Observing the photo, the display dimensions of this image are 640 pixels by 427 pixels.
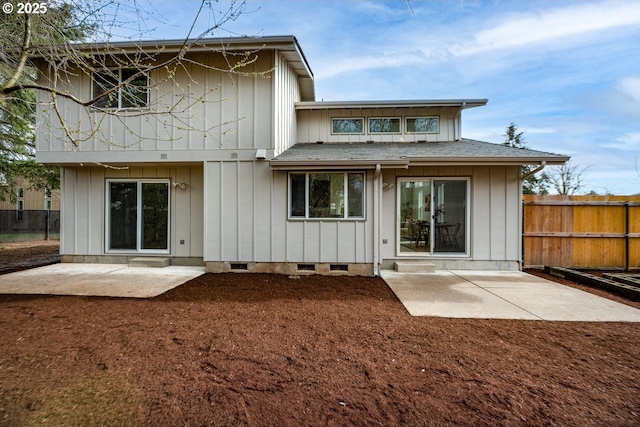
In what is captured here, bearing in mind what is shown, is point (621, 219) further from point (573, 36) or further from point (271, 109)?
point (271, 109)

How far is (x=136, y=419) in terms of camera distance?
1.81m

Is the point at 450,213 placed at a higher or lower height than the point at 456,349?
higher

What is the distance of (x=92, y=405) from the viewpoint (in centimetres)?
194

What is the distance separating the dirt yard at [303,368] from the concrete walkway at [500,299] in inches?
12.7

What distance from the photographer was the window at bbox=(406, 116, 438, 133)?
841cm

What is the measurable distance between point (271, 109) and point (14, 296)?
18.2 feet

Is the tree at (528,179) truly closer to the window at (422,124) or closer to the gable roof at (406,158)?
the window at (422,124)

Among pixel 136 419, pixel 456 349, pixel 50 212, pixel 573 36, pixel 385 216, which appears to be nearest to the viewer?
pixel 136 419

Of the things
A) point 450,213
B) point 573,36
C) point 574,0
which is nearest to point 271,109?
point 450,213

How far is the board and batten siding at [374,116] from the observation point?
837cm

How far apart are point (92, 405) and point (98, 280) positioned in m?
4.59

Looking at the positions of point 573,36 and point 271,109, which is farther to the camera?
point 573,36

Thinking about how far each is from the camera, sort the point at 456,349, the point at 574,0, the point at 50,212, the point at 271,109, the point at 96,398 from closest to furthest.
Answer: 1. the point at 96,398
2. the point at 456,349
3. the point at 574,0
4. the point at 271,109
5. the point at 50,212

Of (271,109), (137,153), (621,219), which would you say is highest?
(271,109)
